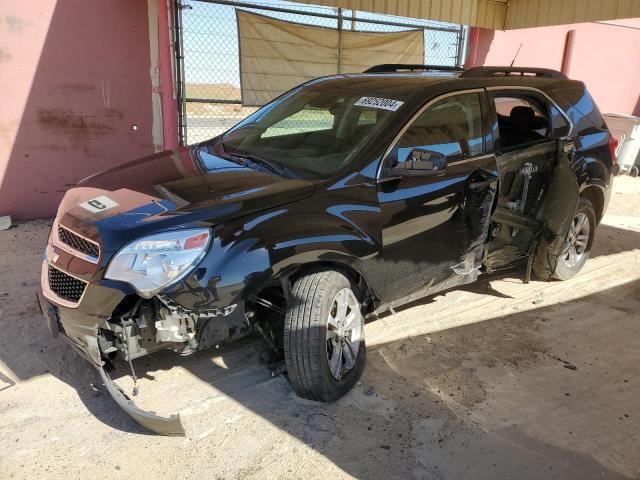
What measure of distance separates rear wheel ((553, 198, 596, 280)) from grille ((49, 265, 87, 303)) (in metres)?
4.01

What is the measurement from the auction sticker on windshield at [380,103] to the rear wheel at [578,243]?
7.77 ft

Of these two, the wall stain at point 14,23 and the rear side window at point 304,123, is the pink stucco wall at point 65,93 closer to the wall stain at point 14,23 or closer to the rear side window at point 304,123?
the wall stain at point 14,23

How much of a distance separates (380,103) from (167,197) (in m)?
1.58

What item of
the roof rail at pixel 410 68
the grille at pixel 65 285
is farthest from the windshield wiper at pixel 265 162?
the roof rail at pixel 410 68

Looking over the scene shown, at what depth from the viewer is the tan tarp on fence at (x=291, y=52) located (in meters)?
7.21

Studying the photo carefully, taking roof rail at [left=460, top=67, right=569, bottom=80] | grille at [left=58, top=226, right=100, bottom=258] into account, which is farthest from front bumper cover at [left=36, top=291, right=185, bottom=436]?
roof rail at [left=460, top=67, right=569, bottom=80]

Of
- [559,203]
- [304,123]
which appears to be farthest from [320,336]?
[559,203]

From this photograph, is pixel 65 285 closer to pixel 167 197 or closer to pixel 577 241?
pixel 167 197

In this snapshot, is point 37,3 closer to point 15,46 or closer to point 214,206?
point 15,46

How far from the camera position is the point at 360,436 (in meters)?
2.90

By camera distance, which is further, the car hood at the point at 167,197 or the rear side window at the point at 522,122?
the rear side window at the point at 522,122

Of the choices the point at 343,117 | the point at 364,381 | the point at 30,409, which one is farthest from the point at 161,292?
the point at 343,117

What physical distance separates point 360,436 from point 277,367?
0.70 meters

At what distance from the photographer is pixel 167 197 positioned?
2.98 m
